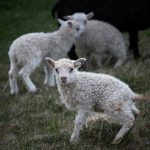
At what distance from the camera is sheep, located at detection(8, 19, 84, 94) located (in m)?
9.14

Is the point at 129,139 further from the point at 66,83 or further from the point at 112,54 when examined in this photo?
the point at 112,54

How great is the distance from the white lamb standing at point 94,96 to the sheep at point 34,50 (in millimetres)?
2756

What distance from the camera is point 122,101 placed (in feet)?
20.1

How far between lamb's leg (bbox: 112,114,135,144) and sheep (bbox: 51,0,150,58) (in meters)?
6.11

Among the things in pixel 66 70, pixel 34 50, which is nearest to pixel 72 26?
pixel 34 50

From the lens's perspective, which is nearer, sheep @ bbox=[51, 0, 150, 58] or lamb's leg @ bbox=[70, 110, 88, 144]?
lamb's leg @ bbox=[70, 110, 88, 144]

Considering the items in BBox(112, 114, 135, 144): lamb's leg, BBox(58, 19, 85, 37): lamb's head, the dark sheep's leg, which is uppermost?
BBox(112, 114, 135, 144): lamb's leg

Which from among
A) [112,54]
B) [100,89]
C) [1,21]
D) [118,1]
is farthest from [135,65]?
[1,21]

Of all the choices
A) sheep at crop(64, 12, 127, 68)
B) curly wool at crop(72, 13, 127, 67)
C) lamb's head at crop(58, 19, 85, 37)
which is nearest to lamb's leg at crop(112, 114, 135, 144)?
lamb's head at crop(58, 19, 85, 37)

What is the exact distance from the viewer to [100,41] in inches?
448

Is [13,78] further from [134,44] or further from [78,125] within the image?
[134,44]

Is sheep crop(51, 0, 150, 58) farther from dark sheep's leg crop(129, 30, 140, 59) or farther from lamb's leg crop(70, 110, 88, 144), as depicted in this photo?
lamb's leg crop(70, 110, 88, 144)

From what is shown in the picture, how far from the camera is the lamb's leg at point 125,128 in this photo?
607 centimetres

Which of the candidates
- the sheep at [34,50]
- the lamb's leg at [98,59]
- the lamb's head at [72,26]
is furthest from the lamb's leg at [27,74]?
the lamb's leg at [98,59]
